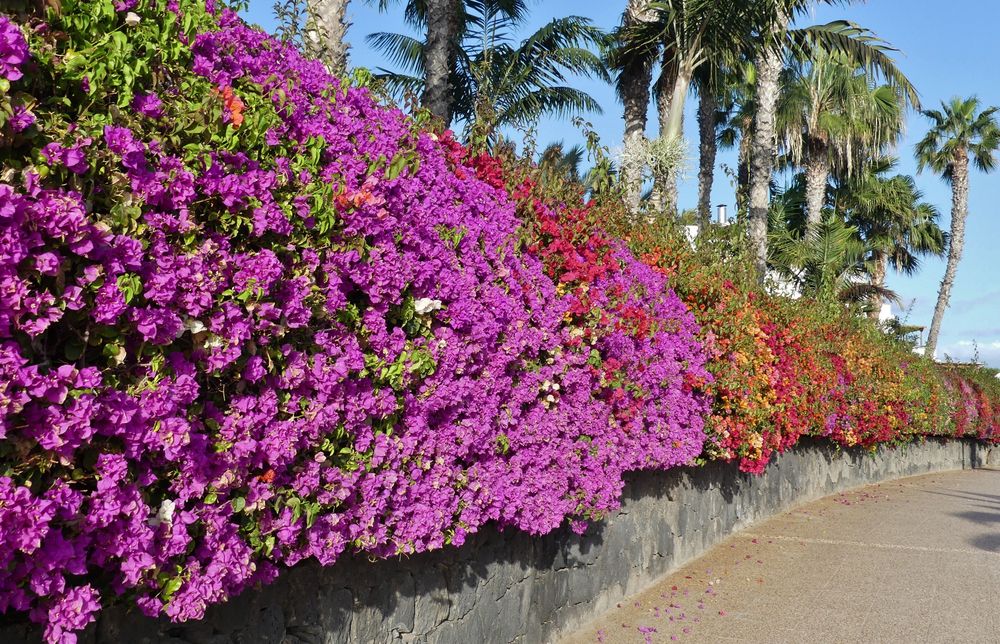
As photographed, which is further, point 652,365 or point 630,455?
point 652,365

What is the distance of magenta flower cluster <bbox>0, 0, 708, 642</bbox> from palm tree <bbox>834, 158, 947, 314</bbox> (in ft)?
83.5

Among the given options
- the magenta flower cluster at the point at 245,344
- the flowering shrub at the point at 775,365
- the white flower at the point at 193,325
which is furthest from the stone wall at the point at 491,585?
the white flower at the point at 193,325

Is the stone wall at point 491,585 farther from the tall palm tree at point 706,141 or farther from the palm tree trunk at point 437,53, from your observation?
the tall palm tree at point 706,141

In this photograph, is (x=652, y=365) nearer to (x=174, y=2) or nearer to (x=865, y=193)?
(x=174, y=2)

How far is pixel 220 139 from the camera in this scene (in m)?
2.82

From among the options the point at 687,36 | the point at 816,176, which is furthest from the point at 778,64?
the point at 816,176

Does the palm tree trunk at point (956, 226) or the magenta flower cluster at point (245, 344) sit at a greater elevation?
the palm tree trunk at point (956, 226)

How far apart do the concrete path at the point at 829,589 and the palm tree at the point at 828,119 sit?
615 inches

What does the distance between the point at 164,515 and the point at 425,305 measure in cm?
164

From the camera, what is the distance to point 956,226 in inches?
1363

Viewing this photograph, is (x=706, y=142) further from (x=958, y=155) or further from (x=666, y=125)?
(x=958, y=155)

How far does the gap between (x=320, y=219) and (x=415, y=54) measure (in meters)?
19.5

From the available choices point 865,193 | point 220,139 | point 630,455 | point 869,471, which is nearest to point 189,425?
point 220,139

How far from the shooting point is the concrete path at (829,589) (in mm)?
6043
